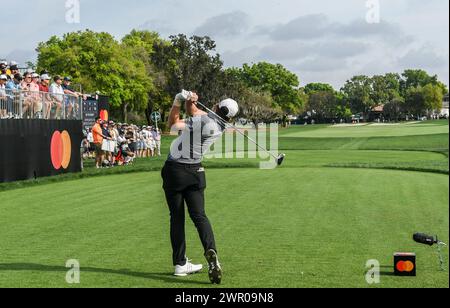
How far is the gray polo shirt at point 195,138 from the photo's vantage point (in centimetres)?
893

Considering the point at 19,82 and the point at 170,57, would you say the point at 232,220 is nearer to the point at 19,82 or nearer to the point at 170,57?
the point at 19,82

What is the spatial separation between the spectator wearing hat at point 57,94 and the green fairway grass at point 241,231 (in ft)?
20.9

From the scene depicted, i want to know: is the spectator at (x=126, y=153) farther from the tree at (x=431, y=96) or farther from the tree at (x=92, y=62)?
the tree at (x=431, y=96)

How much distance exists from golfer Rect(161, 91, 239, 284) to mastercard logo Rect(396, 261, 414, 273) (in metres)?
2.34

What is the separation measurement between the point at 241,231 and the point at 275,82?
151 meters

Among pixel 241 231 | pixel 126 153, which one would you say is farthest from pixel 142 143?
pixel 241 231

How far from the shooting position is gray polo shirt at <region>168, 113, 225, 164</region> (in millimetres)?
8930

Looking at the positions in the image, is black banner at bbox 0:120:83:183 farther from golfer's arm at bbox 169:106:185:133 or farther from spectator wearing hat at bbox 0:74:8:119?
golfer's arm at bbox 169:106:185:133

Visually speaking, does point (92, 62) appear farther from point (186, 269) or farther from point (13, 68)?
point (186, 269)

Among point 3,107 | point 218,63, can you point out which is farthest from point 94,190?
point 218,63

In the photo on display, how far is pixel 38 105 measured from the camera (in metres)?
26.5

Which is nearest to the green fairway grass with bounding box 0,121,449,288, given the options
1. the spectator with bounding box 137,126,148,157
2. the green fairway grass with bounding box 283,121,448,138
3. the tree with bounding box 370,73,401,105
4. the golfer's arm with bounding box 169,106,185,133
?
the golfer's arm with bounding box 169,106,185,133

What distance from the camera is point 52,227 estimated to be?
13070mm
